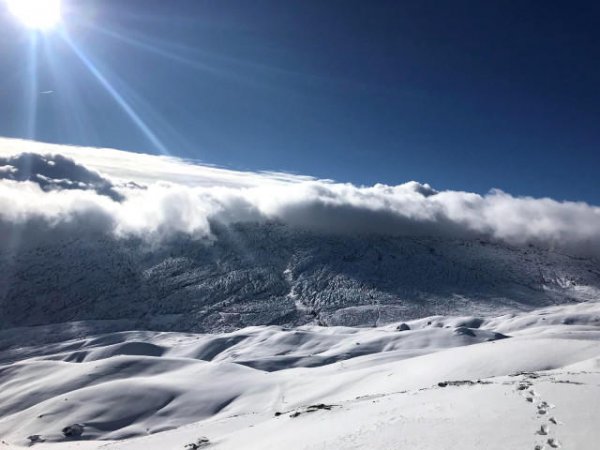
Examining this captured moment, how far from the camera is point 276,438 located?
19.5 m

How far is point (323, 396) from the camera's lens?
4281 centimetres

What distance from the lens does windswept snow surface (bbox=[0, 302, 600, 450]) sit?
51.3ft

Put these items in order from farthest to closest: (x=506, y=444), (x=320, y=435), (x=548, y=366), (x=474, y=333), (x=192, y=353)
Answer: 1. (x=192, y=353)
2. (x=474, y=333)
3. (x=548, y=366)
4. (x=320, y=435)
5. (x=506, y=444)

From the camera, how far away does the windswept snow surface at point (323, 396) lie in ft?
51.3

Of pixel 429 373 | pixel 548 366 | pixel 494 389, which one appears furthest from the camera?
pixel 429 373

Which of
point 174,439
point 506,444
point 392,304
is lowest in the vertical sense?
point 174,439

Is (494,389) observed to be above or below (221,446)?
above

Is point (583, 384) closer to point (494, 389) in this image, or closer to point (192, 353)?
point (494, 389)

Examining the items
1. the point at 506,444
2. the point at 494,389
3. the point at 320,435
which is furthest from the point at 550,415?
the point at 320,435

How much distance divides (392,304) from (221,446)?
182 metres

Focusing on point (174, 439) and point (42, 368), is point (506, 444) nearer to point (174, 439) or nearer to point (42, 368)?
point (174, 439)

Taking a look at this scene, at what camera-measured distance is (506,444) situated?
13.0m

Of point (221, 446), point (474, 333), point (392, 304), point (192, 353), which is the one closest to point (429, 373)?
point (221, 446)

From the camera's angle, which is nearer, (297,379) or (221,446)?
(221,446)
